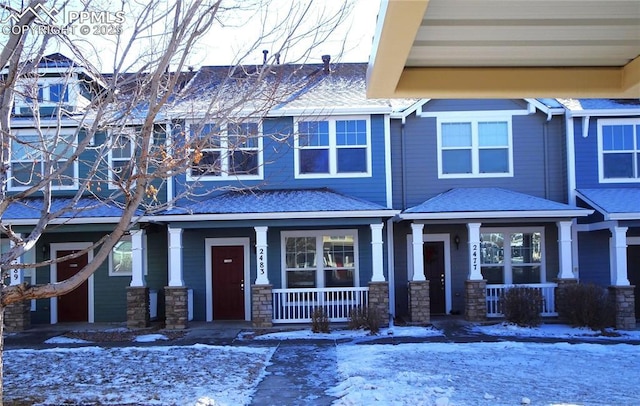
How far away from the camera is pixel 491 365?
10.3 m

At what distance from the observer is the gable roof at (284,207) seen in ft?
48.3

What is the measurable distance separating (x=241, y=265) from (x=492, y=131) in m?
7.71

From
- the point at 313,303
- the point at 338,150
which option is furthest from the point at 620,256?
the point at 313,303

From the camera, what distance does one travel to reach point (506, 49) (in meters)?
4.13

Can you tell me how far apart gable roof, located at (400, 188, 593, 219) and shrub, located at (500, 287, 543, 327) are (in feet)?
6.07

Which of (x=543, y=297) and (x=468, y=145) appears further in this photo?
(x=468, y=145)

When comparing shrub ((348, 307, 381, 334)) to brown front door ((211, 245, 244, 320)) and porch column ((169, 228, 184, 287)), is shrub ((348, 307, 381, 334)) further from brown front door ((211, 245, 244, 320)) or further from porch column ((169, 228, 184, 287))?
porch column ((169, 228, 184, 287))

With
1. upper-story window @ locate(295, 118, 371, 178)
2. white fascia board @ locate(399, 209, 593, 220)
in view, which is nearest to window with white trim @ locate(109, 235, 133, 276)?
upper-story window @ locate(295, 118, 371, 178)

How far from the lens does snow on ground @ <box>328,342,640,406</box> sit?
321 inches

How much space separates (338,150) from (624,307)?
798cm

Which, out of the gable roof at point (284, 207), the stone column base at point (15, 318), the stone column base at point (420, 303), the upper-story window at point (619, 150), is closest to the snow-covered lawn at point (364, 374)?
the stone column base at point (420, 303)

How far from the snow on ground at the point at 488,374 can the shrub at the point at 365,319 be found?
172cm

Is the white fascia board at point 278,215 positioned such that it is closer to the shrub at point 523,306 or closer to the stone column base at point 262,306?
the stone column base at point 262,306

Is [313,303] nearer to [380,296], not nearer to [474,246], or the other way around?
[380,296]
